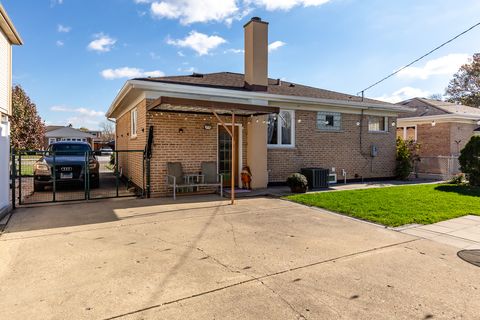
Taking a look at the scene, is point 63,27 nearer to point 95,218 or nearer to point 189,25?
point 189,25

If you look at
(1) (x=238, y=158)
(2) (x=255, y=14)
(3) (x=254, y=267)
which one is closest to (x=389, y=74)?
(2) (x=255, y=14)

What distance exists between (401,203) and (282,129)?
5.18 m

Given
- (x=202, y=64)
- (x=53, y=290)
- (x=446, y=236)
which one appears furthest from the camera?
(x=202, y=64)

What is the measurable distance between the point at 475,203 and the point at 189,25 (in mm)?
11925

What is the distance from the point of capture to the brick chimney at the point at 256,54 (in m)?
11.2

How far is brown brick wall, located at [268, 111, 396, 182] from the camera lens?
A: 1195 centimetres

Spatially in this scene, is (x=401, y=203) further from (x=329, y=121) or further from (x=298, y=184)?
(x=329, y=121)

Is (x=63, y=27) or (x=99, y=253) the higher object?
(x=63, y=27)

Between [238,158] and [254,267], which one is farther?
[238,158]

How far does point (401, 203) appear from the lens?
325 inches

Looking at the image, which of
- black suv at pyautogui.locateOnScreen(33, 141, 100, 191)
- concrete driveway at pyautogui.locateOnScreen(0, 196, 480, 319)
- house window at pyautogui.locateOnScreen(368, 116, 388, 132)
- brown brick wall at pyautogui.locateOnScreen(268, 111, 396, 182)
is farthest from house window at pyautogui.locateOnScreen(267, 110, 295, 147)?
black suv at pyautogui.locateOnScreen(33, 141, 100, 191)

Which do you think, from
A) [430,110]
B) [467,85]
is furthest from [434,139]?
[467,85]

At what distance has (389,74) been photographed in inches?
568

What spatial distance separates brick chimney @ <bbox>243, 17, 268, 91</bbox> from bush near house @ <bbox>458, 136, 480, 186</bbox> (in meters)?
8.34
